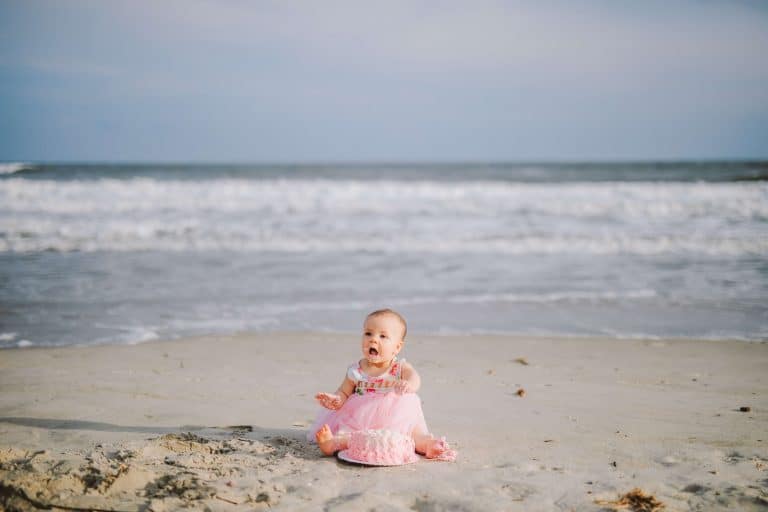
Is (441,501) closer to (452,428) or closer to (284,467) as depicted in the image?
(284,467)

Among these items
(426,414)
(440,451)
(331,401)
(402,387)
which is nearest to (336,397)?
(331,401)

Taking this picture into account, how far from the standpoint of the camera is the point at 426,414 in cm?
426

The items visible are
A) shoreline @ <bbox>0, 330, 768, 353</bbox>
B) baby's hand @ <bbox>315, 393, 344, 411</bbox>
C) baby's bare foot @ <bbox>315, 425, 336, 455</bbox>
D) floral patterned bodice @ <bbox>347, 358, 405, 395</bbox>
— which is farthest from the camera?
shoreline @ <bbox>0, 330, 768, 353</bbox>

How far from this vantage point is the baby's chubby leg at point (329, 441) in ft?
11.0

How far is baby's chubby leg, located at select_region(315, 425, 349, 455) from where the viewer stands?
3.35 metres

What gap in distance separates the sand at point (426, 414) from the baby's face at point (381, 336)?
1.92ft

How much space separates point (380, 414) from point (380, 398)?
9cm

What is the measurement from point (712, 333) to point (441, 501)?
4.75 meters

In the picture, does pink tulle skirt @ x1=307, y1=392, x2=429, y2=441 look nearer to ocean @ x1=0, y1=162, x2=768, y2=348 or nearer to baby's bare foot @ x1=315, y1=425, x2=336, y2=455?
baby's bare foot @ x1=315, y1=425, x2=336, y2=455

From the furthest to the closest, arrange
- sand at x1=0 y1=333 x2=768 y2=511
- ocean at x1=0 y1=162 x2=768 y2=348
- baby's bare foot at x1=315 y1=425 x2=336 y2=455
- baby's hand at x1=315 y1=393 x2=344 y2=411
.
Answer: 1. ocean at x1=0 y1=162 x2=768 y2=348
2. baby's hand at x1=315 y1=393 x2=344 y2=411
3. baby's bare foot at x1=315 y1=425 x2=336 y2=455
4. sand at x1=0 y1=333 x2=768 y2=511

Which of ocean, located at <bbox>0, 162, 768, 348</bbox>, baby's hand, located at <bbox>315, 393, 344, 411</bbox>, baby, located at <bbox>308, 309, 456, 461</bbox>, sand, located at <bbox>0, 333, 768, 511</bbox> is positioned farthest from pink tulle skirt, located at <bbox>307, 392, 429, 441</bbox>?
ocean, located at <bbox>0, 162, 768, 348</bbox>

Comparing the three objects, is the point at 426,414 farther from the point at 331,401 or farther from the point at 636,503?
the point at 636,503

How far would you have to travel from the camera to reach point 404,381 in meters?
3.50

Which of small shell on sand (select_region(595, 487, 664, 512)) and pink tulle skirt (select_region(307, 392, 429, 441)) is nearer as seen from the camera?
small shell on sand (select_region(595, 487, 664, 512))
